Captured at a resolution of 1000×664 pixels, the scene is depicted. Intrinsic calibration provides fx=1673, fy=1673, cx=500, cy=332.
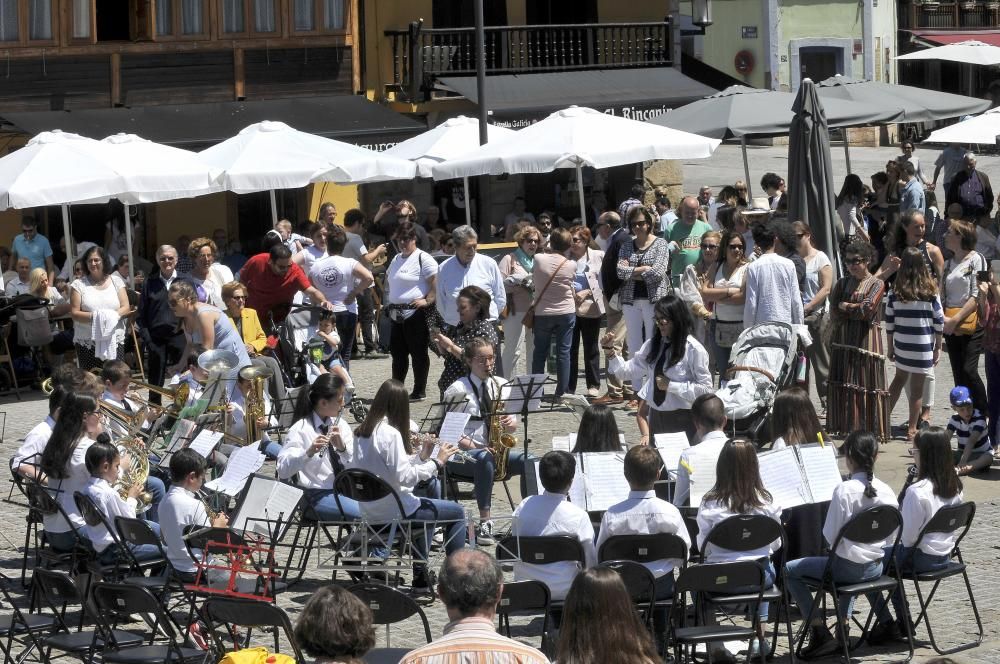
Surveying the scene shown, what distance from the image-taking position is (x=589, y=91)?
29188mm

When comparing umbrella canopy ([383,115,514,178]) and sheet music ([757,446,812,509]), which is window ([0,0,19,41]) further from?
sheet music ([757,446,812,509])

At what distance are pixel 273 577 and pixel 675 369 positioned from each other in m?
3.73

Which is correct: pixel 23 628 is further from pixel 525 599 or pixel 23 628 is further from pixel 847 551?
pixel 847 551

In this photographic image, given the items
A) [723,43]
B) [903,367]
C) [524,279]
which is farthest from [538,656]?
[723,43]

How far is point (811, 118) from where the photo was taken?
1507cm

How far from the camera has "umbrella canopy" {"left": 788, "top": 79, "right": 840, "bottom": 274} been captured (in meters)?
14.7

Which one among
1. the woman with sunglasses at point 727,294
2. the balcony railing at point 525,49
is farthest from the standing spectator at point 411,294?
the balcony railing at point 525,49

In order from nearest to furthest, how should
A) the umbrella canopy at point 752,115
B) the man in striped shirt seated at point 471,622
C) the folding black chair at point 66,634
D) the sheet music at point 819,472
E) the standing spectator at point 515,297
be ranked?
the man in striped shirt seated at point 471,622 < the folding black chair at point 66,634 < the sheet music at point 819,472 < the standing spectator at point 515,297 < the umbrella canopy at point 752,115

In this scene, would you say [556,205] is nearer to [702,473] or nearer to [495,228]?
[495,228]

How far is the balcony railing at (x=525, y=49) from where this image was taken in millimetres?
27719

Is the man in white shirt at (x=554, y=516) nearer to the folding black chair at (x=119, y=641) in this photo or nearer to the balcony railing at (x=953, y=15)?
the folding black chair at (x=119, y=641)

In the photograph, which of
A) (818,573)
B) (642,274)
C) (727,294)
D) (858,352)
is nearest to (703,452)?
(818,573)

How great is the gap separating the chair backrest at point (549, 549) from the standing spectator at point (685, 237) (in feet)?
26.1

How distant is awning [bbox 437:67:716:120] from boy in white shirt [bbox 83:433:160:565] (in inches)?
754
